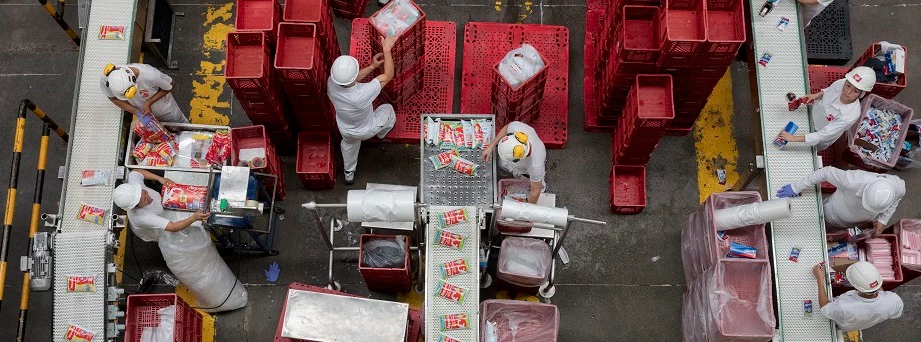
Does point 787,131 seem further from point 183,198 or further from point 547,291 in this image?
point 183,198

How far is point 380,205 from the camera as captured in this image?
7250 mm

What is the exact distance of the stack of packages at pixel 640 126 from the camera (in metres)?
8.38

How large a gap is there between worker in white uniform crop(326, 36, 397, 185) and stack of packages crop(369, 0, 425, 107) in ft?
0.68

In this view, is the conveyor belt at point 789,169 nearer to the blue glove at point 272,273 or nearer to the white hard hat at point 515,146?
the white hard hat at point 515,146

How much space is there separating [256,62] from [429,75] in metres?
2.48

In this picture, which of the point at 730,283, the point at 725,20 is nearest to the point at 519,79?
the point at 725,20

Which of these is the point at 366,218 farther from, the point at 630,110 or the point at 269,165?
the point at 630,110

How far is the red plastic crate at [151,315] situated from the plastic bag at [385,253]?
1921mm

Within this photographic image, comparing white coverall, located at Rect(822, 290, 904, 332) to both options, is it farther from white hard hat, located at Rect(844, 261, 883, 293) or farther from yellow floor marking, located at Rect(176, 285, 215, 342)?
yellow floor marking, located at Rect(176, 285, 215, 342)

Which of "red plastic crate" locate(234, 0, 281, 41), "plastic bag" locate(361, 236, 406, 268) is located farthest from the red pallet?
"red plastic crate" locate(234, 0, 281, 41)

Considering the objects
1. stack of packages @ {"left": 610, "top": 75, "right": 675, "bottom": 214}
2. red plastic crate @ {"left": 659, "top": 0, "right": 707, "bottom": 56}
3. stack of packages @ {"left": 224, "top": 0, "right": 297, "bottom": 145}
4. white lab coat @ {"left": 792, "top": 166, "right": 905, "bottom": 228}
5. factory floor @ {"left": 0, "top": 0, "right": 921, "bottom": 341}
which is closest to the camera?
white lab coat @ {"left": 792, "top": 166, "right": 905, "bottom": 228}

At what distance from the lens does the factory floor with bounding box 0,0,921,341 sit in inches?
353

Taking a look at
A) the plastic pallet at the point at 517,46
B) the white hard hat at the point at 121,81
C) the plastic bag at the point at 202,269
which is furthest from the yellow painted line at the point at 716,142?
the white hard hat at the point at 121,81

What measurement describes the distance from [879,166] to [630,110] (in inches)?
119
